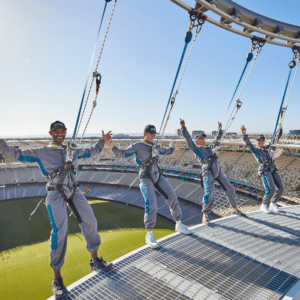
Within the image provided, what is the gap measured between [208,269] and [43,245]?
42.5 ft

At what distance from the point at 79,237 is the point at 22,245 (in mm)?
3868

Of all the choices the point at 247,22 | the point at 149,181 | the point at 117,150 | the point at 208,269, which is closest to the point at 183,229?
the point at 208,269

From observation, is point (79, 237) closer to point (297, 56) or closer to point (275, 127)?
point (275, 127)

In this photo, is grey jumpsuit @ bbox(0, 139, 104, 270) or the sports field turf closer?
grey jumpsuit @ bbox(0, 139, 104, 270)

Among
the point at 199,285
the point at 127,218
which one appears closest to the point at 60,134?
the point at 199,285

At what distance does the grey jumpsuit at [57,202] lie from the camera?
290 cm

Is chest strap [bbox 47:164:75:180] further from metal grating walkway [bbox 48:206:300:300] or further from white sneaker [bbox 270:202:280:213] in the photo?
white sneaker [bbox 270:202:280:213]

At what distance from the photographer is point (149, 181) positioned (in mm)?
4379

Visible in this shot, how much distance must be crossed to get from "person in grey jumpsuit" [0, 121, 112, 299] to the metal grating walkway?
441mm

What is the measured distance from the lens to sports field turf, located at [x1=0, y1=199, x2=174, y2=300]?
857cm

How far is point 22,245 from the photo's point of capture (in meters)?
12.7

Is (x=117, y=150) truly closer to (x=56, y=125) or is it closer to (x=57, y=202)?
(x=56, y=125)

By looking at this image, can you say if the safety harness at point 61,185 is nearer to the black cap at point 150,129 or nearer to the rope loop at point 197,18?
the black cap at point 150,129

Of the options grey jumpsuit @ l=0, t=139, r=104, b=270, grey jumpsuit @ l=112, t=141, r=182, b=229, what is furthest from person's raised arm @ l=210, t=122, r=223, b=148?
grey jumpsuit @ l=0, t=139, r=104, b=270
